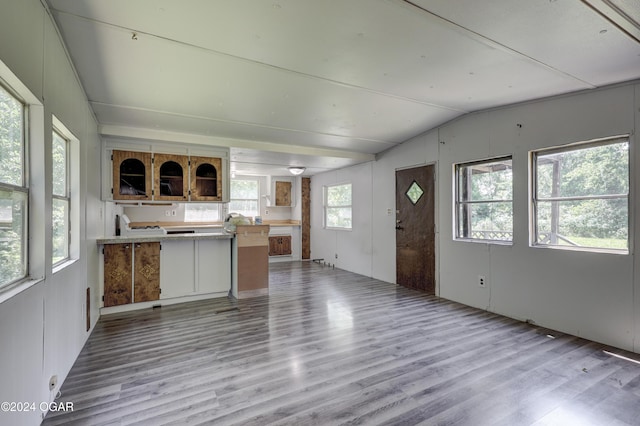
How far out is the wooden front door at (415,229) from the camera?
16.7ft

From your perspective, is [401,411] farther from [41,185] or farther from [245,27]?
[245,27]

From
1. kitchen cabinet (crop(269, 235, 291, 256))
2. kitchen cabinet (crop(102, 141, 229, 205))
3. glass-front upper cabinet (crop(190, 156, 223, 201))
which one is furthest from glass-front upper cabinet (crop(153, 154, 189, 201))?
kitchen cabinet (crop(269, 235, 291, 256))

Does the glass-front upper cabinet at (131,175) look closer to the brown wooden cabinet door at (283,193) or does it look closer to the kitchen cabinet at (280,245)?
the kitchen cabinet at (280,245)

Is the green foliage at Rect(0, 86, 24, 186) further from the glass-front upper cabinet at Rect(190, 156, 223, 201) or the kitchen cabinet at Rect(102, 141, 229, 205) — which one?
the glass-front upper cabinet at Rect(190, 156, 223, 201)

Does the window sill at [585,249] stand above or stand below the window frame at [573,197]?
below

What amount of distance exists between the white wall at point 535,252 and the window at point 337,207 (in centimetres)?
165

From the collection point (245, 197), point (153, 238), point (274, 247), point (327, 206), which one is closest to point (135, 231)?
point (153, 238)

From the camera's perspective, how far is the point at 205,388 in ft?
7.64

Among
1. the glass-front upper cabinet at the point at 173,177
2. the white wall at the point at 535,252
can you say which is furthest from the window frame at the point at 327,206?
the glass-front upper cabinet at the point at 173,177

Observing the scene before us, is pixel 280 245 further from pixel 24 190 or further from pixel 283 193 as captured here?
pixel 24 190

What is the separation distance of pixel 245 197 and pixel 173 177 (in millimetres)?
3544

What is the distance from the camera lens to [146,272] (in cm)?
420

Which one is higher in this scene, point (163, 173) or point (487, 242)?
point (163, 173)

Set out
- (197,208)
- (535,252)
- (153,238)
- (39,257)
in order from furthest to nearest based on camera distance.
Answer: (197,208) → (153,238) → (535,252) → (39,257)
